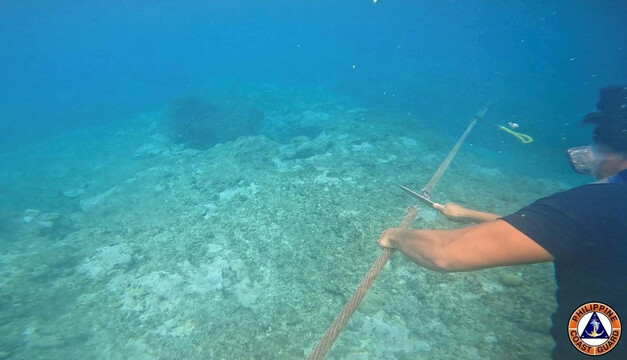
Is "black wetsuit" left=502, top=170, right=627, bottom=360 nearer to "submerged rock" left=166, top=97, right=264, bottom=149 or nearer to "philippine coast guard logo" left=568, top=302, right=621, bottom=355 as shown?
"philippine coast guard logo" left=568, top=302, right=621, bottom=355

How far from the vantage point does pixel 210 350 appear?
3.43 meters

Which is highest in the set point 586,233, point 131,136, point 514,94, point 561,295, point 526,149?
point 586,233

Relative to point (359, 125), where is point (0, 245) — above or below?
above

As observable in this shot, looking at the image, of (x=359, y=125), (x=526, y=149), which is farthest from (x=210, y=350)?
(x=526, y=149)

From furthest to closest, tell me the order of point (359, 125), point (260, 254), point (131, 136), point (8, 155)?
1. point (8, 155)
2. point (131, 136)
3. point (359, 125)
4. point (260, 254)

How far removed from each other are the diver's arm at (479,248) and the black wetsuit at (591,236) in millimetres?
54

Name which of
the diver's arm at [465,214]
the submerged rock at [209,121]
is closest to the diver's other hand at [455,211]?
the diver's arm at [465,214]

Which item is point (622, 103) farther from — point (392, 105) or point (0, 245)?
point (392, 105)

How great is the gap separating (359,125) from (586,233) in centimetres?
1025

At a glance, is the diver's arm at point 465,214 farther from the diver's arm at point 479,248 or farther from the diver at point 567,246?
the diver's arm at point 479,248

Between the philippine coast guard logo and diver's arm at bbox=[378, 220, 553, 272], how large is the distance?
0.38 meters

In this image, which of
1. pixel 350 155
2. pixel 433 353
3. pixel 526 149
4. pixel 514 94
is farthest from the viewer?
pixel 514 94

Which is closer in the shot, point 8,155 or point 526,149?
point 526,149

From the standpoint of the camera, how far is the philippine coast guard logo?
1.46 m
